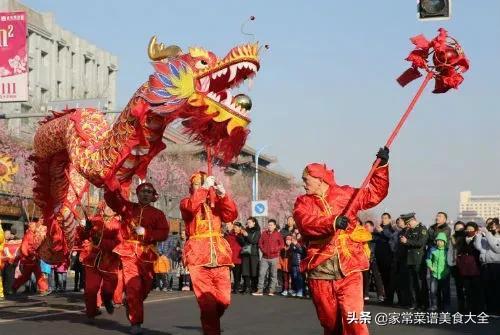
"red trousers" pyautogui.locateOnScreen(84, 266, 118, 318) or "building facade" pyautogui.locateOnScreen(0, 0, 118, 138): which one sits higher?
"building facade" pyautogui.locateOnScreen(0, 0, 118, 138)

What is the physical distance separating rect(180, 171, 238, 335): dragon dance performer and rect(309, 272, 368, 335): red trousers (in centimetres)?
232

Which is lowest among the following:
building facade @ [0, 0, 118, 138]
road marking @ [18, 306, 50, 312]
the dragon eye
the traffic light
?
road marking @ [18, 306, 50, 312]

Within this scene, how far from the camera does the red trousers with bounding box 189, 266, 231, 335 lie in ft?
33.6

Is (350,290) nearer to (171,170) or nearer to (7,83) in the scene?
(7,83)

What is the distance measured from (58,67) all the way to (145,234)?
55165mm

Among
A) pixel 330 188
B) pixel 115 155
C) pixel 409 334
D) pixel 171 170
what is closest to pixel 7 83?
pixel 115 155

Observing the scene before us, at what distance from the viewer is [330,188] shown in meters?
8.52

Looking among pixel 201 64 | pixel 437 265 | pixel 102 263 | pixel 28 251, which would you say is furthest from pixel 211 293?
pixel 28 251

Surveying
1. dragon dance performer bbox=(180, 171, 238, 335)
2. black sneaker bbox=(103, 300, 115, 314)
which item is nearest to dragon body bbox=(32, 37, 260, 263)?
dragon dance performer bbox=(180, 171, 238, 335)

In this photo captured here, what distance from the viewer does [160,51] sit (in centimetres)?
1202

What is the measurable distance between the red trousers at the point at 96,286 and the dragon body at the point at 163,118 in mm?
1680

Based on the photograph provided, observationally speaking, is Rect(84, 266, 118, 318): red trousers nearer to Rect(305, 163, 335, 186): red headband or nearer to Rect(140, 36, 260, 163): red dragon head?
Rect(140, 36, 260, 163): red dragon head

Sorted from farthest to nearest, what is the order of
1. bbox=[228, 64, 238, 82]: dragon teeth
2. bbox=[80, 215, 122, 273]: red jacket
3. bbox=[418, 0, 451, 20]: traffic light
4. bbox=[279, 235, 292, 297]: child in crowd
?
1. bbox=[279, 235, 292, 297]: child in crowd
2. bbox=[80, 215, 122, 273]: red jacket
3. bbox=[228, 64, 238, 82]: dragon teeth
4. bbox=[418, 0, 451, 20]: traffic light

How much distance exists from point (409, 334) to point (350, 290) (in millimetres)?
4393
